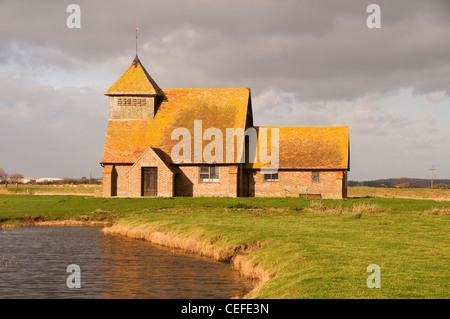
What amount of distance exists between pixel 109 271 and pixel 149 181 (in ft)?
109

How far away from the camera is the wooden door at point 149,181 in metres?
57.3

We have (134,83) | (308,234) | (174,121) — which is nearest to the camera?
(308,234)

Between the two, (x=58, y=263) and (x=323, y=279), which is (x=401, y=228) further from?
(x=58, y=263)

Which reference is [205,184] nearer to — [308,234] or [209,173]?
[209,173]

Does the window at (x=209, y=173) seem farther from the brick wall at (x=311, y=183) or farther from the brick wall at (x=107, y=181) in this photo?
the brick wall at (x=107, y=181)

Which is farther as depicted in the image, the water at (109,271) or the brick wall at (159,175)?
the brick wall at (159,175)

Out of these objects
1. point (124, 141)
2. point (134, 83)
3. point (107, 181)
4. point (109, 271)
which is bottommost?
point (109, 271)

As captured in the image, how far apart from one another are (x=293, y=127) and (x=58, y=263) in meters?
40.7

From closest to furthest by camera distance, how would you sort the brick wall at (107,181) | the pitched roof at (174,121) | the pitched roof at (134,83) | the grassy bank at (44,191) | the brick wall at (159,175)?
the brick wall at (159,175) < the brick wall at (107,181) < the pitched roof at (174,121) < the pitched roof at (134,83) < the grassy bank at (44,191)

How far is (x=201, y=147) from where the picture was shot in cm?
5894

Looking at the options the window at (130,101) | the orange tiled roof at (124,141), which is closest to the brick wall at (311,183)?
the orange tiled roof at (124,141)

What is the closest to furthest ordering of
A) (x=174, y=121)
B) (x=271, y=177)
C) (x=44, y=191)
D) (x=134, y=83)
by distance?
(x=271, y=177) < (x=174, y=121) < (x=134, y=83) < (x=44, y=191)

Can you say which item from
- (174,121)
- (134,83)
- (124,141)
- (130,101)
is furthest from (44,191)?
(174,121)
